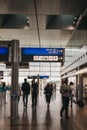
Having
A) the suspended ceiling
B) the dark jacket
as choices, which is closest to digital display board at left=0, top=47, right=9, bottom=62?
the suspended ceiling

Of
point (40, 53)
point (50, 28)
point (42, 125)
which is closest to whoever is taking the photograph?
point (42, 125)

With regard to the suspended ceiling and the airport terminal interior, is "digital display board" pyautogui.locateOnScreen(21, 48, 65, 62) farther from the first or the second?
the suspended ceiling

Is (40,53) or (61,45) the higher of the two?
(61,45)

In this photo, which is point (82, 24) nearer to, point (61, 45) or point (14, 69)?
point (14, 69)

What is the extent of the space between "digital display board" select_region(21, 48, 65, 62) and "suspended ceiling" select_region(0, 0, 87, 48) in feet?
8.66

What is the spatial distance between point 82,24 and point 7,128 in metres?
13.5

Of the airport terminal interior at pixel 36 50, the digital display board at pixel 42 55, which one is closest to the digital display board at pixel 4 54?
the airport terminal interior at pixel 36 50

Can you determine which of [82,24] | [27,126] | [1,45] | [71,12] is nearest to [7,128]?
[27,126]

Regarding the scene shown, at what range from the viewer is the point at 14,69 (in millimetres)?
14219

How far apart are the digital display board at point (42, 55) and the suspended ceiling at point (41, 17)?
264cm

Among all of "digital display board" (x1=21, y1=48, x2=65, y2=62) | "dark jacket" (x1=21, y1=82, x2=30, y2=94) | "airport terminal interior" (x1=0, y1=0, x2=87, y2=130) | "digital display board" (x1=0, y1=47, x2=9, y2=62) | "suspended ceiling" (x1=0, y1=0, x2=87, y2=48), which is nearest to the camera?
"airport terminal interior" (x1=0, y1=0, x2=87, y2=130)

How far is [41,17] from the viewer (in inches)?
871

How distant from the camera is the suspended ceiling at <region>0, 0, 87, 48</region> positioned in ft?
57.6

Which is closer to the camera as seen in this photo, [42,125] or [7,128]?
[7,128]
